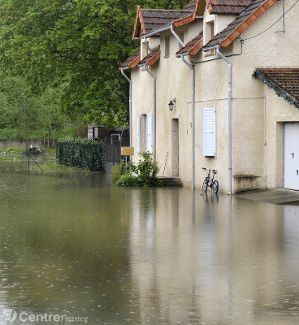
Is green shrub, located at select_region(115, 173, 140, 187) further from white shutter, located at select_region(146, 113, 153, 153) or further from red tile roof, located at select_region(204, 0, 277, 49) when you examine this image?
red tile roof, located at select_region(204, 0, 277, 49)

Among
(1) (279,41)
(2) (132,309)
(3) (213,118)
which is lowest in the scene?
(2) (132,309)

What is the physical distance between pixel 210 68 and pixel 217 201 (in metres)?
6.30

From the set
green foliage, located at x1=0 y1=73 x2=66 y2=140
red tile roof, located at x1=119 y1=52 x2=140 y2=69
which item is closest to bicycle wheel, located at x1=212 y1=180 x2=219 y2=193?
red tile roof, located at x1=119 y1=52 x2=140 y2=69

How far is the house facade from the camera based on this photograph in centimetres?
2950

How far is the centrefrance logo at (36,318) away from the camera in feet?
35.2

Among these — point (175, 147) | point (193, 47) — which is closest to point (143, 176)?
point (175, 147)

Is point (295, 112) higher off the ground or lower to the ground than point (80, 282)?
higher

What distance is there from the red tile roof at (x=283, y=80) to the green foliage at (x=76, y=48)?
1677 cm

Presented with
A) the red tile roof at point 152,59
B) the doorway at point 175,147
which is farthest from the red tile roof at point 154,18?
the doorway at point 175,147

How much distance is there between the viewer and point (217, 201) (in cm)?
2745

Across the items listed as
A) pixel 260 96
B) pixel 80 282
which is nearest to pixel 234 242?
pixel 80 282

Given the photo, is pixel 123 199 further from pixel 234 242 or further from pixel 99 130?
pixel 99 130

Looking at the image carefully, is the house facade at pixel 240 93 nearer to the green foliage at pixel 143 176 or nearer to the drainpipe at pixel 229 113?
the drainpipe at pixel 229 113

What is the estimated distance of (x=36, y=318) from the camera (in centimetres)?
1088
